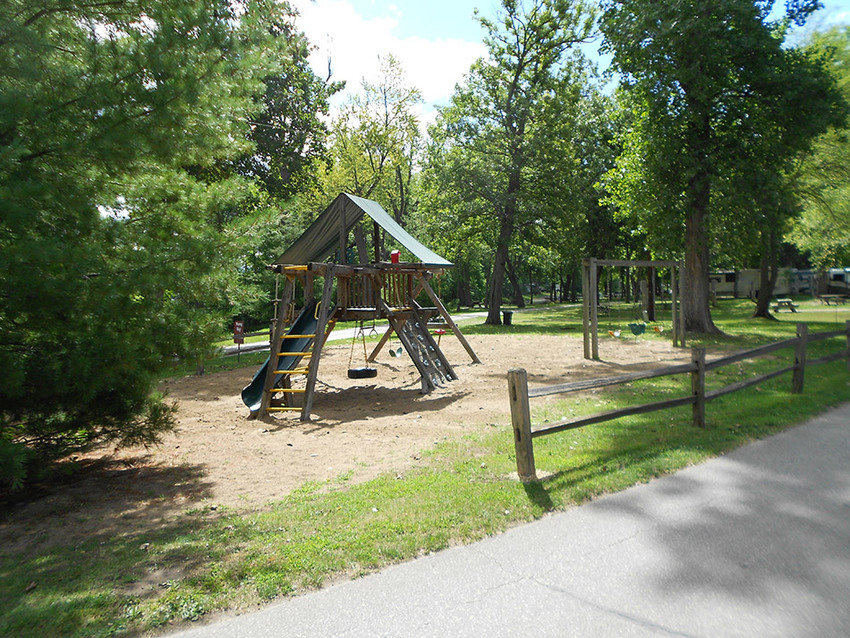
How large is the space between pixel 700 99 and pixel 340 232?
40.9 feet

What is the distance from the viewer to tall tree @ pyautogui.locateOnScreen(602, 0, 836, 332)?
675 inches

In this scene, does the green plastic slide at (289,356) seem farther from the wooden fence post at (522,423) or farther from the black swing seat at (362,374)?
the wooden fence post at (522,423)

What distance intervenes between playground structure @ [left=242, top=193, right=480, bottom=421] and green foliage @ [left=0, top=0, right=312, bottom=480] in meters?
3.89

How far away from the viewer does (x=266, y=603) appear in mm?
3385

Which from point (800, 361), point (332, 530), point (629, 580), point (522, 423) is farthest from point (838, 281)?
point (332, 530)

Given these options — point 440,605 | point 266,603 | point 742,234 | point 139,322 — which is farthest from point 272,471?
point 742,234

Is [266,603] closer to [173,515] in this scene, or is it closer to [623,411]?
[173,515]

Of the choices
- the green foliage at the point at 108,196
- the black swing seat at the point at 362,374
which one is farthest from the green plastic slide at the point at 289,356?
the green foliage at the point at 108,196

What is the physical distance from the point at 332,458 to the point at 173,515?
7.15 feet

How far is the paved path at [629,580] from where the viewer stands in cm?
307

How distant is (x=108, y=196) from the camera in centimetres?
535

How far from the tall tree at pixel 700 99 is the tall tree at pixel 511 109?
714 centimetres

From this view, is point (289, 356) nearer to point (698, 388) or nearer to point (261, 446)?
point (261, 446)

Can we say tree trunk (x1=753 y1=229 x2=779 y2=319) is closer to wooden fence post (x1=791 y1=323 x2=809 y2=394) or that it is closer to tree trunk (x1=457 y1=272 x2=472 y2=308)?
wooden fence post (x1=791 y1=323 x2=809 y2=394)
